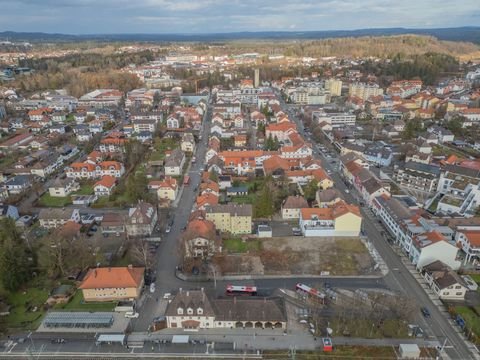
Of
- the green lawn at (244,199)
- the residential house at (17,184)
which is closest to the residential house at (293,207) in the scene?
the green lawn at (244,199)

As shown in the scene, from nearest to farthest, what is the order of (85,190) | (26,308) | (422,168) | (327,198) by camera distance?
(26,308) → (327,198) → (422,168) → (85,190)

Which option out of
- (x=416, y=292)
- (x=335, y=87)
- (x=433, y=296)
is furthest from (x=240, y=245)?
(x=335, y=87)

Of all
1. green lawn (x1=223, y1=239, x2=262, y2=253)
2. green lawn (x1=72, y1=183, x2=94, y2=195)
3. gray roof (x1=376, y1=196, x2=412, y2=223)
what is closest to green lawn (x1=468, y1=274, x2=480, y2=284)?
gray roof (x1=376, y1=196, x2=412, y2=223)

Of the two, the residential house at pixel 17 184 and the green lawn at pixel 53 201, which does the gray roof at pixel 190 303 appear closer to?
the green lawn at pixel 53 201

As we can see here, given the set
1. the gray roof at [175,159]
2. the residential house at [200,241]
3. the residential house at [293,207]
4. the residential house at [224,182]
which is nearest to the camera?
the residential house at [200,241]

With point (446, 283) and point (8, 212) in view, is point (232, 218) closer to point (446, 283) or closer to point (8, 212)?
point (446, 283)

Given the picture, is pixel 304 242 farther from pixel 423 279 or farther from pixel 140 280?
pixel 140 280
